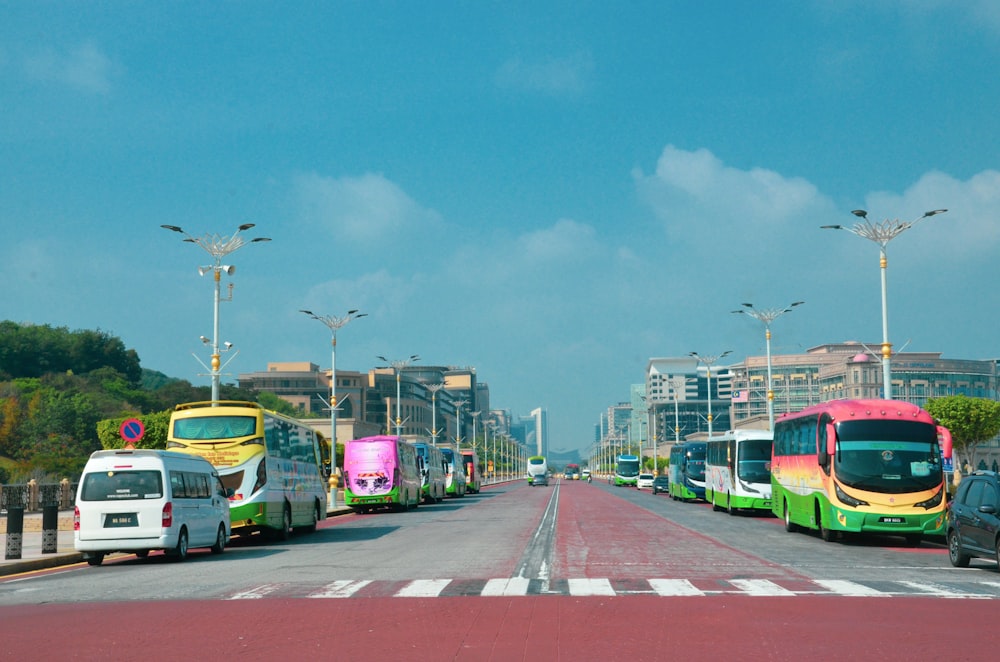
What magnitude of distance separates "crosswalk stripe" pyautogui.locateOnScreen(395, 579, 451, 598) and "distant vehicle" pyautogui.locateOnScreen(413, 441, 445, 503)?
39327mm

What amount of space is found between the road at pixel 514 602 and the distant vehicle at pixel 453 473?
45.2 meters

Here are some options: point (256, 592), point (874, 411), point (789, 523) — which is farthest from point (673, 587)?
point (789, 523)

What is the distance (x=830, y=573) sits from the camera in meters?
17.7

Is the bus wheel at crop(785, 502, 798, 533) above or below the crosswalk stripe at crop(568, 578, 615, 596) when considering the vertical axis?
below

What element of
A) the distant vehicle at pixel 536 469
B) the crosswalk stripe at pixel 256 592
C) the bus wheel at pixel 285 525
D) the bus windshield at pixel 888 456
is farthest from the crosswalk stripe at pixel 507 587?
the distant vehicle at pixel 536 469

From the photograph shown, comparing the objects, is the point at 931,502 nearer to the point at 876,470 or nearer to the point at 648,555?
the point at 876,470

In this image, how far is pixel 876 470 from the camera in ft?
80.2

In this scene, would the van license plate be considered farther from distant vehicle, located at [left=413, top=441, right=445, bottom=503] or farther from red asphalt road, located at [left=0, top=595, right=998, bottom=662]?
distant vehicle, located at [left=413, top=441, right=445, bottom=503]

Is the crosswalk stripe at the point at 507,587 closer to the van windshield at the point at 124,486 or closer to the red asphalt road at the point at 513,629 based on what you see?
the red asphalt road at the point at 513,629

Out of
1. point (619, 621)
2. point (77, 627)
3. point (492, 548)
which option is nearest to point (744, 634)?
point (619, 621)

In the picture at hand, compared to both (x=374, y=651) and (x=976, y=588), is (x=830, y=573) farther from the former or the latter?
(x=374, y=651)

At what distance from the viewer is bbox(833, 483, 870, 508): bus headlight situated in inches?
956

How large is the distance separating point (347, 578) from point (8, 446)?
80.7 meters

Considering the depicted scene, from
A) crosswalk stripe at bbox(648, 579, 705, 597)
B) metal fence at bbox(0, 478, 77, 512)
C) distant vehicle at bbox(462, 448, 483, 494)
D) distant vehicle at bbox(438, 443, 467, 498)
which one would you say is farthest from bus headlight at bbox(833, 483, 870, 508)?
distant vehicle at bbox(462, 448, 483, 494)
